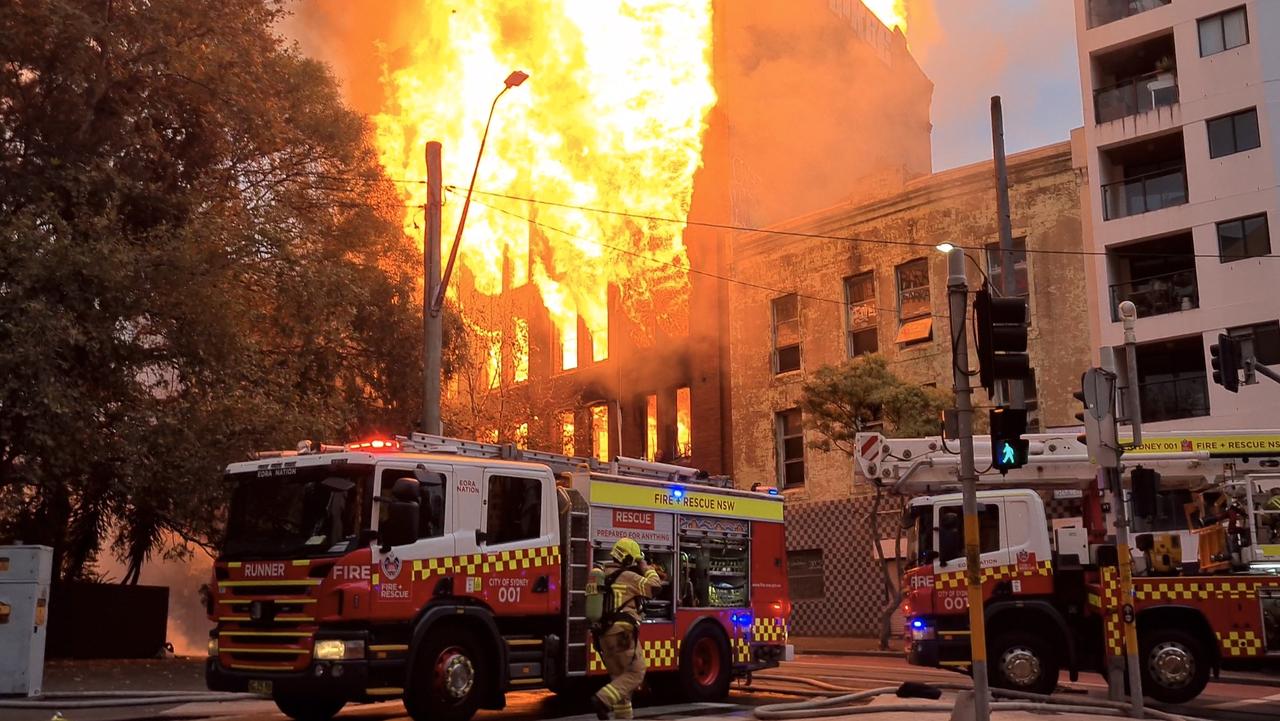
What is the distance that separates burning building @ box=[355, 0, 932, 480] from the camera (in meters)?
31.2

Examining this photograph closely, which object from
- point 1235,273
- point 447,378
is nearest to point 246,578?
point 447,378

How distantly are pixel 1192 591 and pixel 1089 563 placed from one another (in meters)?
1.29

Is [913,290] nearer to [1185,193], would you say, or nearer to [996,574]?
[1185,193]

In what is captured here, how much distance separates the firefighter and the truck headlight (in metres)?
2.26

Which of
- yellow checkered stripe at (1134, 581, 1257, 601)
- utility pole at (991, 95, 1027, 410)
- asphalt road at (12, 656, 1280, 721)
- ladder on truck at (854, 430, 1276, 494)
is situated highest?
utility pole at (991, 95, 1027, 410)

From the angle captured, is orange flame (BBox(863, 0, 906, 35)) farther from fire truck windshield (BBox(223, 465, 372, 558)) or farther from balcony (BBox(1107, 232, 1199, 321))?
fire truck windshield (BBox(223, 465, 372, 558))

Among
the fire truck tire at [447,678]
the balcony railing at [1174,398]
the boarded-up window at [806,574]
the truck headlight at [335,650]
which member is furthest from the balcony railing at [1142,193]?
the truck headlight at [335,650]

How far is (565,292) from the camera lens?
4059cm

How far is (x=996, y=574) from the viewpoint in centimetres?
1570

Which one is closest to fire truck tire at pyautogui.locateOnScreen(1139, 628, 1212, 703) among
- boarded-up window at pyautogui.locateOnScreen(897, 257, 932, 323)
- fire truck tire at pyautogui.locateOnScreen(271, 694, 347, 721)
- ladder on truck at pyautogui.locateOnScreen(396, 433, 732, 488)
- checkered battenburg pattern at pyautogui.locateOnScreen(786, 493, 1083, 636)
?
ladder on truck at pyautogui.locateOnScreen(396, 433, 732, 488)

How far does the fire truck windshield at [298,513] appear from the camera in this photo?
11.3 metres

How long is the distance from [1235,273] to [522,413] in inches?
731

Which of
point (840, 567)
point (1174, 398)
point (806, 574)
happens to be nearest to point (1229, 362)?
point (1174, 398)

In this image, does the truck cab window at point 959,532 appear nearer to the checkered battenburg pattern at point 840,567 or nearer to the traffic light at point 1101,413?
the traffic light at point 1101,413
